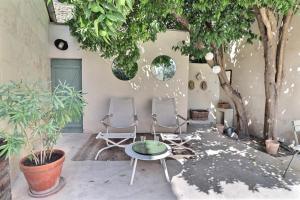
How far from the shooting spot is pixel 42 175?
242 centimetres

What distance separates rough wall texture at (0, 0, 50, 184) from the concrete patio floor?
1.00 meters

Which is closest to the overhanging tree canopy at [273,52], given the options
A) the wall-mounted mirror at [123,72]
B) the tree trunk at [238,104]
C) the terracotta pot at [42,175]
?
the tree trunk at [238,104]

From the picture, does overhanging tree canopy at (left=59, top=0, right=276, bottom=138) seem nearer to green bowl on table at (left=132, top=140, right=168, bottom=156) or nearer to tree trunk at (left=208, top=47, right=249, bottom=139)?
tree trunk at (left=208, top=47, right=249, bottom=139)

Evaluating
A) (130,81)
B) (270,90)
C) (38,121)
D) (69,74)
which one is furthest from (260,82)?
(38,121)

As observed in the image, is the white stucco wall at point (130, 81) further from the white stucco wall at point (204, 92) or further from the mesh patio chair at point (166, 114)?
the white stucco wall at point (204, 92)

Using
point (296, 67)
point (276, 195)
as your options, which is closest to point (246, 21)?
point (296, 67)

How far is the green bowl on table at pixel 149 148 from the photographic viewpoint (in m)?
2.96

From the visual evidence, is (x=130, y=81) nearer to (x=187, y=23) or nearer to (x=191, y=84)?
(x=187, y=23)

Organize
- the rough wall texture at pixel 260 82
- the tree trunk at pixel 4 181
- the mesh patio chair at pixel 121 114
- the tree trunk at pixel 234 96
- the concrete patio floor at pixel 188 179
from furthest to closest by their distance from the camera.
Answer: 1. the tree trunk at pixel 234 96
2. the mesh patio chair at pixel 121 114
3. the rough wall texture at pixel 260 82
4. the concrete patio floor at pixel 188 179
5. the tree trunk at pixel 4 181

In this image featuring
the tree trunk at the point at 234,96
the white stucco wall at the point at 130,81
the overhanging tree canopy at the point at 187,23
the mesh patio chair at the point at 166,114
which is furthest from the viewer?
the white stucco wall at the point at 130,81

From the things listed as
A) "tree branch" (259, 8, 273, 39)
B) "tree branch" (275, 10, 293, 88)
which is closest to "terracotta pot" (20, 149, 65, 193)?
"tree branch" (259, 8, 273, 39)

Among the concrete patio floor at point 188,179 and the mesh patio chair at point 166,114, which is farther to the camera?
the mesh patio chair at point 166,114

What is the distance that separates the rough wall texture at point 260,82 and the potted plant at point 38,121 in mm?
4642

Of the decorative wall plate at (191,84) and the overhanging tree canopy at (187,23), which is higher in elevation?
the overhanging tree canopy at (187,23)
